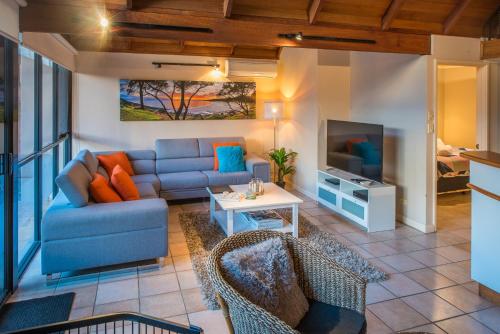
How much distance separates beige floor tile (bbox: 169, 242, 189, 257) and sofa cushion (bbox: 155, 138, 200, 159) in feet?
8.25

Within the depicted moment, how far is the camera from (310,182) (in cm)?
608

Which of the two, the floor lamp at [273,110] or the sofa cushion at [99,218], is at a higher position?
the floor lamp at [273,110]

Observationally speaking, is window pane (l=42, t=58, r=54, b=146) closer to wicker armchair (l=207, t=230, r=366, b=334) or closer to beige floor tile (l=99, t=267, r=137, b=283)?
beige floor tile (l=99, t=267, r=137, b=283)

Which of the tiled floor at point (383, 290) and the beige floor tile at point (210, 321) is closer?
the beige floor tile at point (210, 321)

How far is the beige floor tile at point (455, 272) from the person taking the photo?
317 centimetres

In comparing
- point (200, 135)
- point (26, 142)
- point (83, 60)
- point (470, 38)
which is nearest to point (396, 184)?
point (470, 38)

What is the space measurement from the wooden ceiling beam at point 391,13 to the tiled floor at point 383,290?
238cm

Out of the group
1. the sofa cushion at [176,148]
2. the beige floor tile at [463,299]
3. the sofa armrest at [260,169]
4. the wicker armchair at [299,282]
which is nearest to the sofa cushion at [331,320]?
the wicker armchair at [299,282]

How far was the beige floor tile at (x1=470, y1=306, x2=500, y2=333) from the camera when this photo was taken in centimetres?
248

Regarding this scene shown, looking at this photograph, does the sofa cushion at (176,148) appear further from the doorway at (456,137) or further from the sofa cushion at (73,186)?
the doorway at (456,137)

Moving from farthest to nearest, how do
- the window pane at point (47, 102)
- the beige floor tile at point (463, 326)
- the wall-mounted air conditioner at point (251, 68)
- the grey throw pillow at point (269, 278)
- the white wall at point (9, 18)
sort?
the wall-mounted air conditioner at point (251, 68), the window pane at point (47, 102), the white wall at point (9, 18), the beige floor tile at point (463, 326), the grey throw pillow at point (269, 278)

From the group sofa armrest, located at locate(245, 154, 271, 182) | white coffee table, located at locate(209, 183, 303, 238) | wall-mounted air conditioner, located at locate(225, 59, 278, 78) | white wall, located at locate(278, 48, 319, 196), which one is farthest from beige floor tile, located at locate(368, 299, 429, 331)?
wall-mounted air conditioner, located at locate(225, 59, 278, 78)

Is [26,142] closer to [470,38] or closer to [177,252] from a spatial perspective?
[177,252]

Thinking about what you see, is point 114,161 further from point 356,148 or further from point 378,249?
point 378,249
